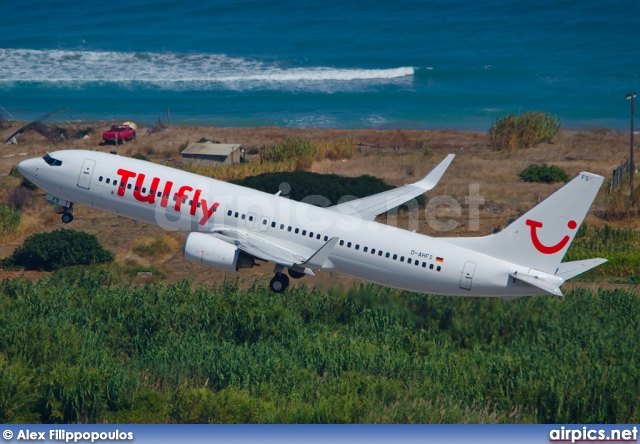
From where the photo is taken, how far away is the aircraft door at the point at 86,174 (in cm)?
5000

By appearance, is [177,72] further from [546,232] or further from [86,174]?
[546,232]

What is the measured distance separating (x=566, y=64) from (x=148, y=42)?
65.3 metres

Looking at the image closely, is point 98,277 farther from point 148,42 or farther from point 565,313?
point 148,42

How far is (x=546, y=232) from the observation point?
148ft

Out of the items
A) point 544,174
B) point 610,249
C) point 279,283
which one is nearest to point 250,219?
point 279,283

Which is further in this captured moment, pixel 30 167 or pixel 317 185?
pixel 317 185

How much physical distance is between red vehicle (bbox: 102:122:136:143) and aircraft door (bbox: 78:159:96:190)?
44.0 m

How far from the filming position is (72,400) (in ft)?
128

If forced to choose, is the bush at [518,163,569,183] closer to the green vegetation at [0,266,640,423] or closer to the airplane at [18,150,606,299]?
the green vegetation at [0,266,640,423]

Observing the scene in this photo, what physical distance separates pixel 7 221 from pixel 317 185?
2168 centimetres

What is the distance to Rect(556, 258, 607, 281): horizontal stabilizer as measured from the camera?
43984 mm

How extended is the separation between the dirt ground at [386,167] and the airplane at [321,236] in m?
3.22

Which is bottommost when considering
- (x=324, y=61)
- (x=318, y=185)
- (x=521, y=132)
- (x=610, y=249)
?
(x=610, y=249)

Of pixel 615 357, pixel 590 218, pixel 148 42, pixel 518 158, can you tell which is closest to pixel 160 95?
pixel 148 42
